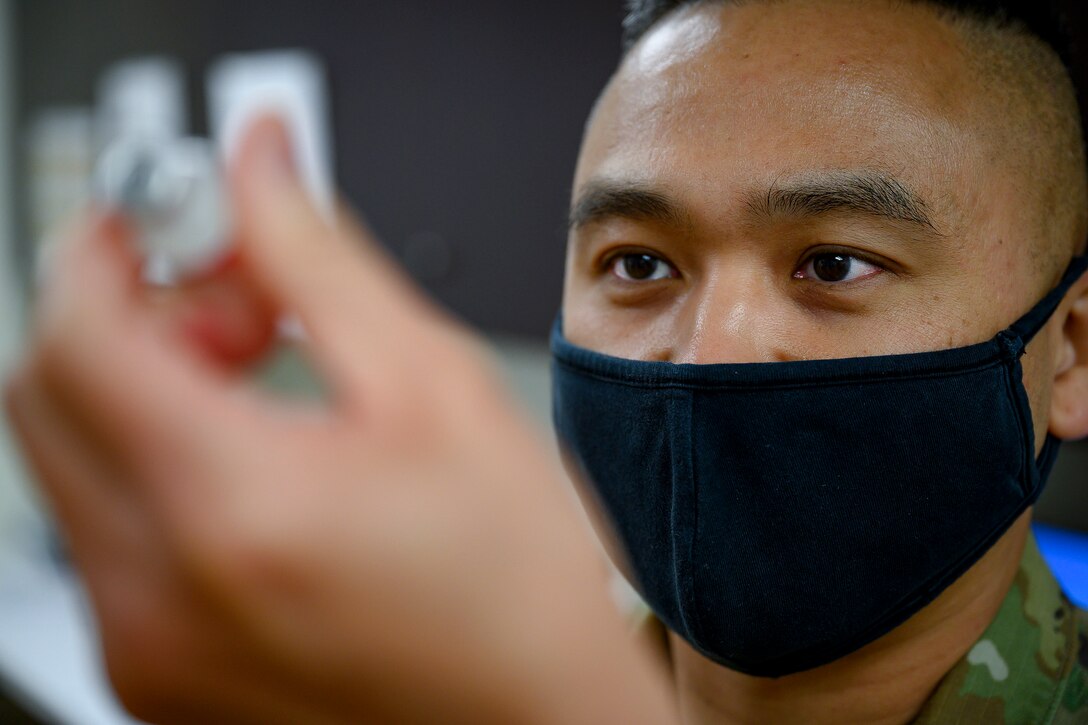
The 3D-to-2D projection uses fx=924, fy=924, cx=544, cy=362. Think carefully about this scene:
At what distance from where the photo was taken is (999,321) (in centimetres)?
61

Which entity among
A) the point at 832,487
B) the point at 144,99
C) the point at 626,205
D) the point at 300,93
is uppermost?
the point at 626,205

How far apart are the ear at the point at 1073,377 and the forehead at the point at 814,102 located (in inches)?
5.9

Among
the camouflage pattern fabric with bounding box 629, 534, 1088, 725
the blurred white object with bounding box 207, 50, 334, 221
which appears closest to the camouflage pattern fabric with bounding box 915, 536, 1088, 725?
the camouflage pattern fabric with bounding box 629, 534, 1088, 725

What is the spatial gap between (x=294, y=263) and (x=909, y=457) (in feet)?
1.41

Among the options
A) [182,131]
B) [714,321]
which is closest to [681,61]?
[714,321]

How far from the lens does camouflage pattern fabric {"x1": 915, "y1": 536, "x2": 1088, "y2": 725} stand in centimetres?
63

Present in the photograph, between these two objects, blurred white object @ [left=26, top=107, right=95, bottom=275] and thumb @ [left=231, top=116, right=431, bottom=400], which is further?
blurred white object @ [left=26, top=107, right=95, bottom=275]

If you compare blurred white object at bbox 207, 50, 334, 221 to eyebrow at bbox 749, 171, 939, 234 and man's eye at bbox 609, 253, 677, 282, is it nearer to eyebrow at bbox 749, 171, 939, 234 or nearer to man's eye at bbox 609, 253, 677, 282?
man's eye at bbox 609, 253, 677, 282

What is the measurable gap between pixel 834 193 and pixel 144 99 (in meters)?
2.28

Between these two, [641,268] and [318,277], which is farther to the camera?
[641,268]

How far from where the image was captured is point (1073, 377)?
666 millimetres

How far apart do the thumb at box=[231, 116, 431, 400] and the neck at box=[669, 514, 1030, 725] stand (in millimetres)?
483

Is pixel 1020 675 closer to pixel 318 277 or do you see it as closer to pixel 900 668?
pixel 900 668

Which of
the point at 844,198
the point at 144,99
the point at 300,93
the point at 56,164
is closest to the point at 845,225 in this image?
the point at 844,198
